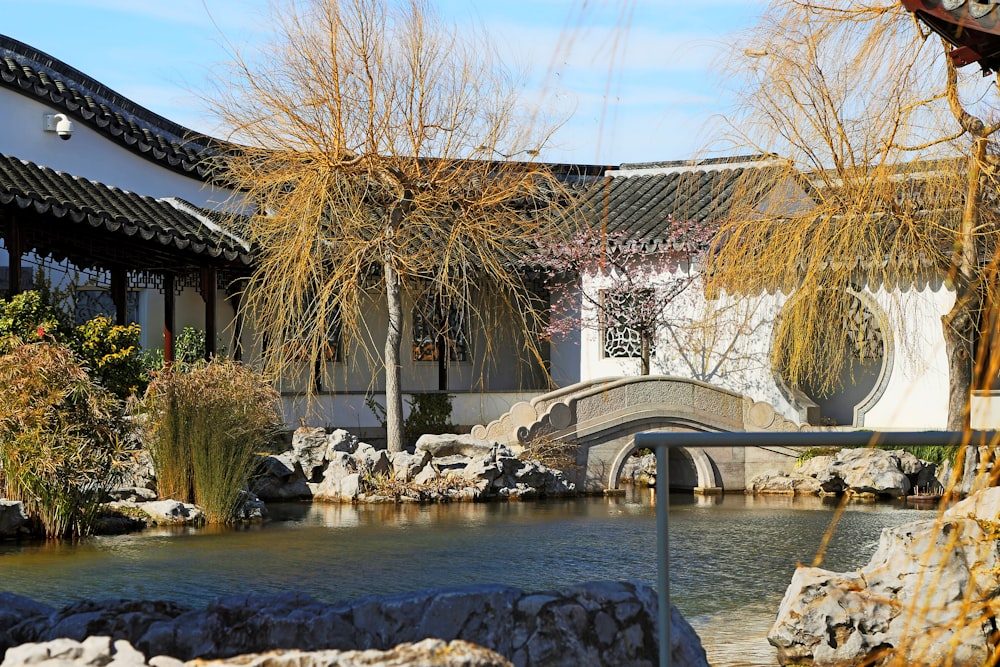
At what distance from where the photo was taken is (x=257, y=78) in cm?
1336

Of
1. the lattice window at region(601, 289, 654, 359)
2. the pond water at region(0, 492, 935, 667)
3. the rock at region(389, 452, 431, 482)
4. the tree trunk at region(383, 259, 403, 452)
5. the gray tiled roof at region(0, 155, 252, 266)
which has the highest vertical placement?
the gray tiled roof at region(0, 155, 252, 266)

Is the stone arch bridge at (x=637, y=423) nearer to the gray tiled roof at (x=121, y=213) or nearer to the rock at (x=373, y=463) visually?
the rock at (x=373, y=463)

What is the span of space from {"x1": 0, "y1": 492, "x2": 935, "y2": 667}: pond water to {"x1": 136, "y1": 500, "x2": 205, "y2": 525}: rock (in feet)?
0.74

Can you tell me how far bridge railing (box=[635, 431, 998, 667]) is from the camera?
8.97 ft

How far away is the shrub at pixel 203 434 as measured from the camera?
10953mm

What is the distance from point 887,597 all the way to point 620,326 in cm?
1260

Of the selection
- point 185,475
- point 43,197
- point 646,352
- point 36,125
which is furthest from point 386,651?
point 646,352

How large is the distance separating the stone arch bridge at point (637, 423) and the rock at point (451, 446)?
0.25 meters

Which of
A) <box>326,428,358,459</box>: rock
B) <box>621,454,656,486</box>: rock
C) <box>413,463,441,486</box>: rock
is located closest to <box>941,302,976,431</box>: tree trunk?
<box>621,454,656,486</box>: rock

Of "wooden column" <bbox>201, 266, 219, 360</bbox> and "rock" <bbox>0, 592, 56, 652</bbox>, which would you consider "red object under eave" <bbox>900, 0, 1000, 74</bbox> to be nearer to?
"rock" <bbox>0, 592, 56, 652</bbox>

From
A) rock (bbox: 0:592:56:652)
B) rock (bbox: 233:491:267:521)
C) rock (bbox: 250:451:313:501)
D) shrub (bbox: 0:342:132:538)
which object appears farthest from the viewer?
rock (bbox: 250:451:313:501)

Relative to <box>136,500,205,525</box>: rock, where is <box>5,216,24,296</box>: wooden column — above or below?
above

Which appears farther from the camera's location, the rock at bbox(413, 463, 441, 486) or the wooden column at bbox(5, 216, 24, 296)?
the rock at bbox(413, 463, 441, 486)

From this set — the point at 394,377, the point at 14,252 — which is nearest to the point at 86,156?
the point at 14,252
